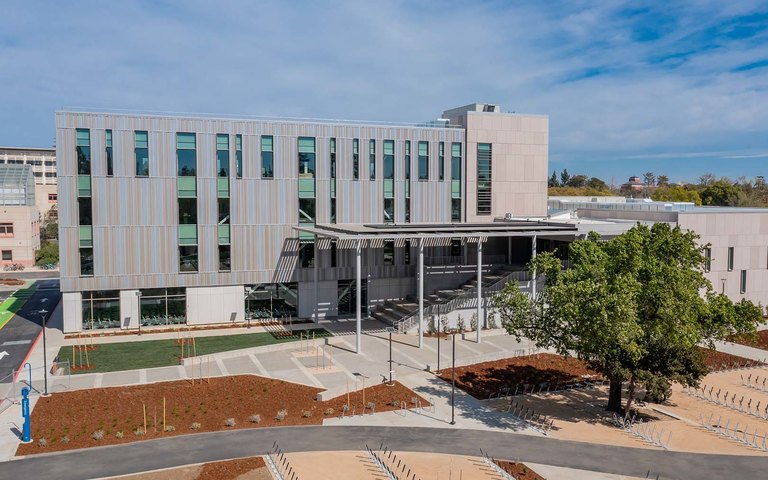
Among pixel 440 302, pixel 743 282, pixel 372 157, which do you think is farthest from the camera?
pixel 743 282

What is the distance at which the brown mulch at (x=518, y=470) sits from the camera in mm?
21531

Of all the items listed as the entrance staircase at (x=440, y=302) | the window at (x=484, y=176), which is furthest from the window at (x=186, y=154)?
the window at (x=484, y=176)

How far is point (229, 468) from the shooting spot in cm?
2203

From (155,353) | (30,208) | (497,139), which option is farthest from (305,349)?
(30,208)

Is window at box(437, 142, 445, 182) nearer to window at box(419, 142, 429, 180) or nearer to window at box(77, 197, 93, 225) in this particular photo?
window at box(419, 142, 429, 180)

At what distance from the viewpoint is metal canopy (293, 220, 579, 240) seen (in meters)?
39.3

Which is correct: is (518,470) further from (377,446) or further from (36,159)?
(36,159)

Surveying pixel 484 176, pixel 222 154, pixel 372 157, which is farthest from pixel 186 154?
pixel 484 176

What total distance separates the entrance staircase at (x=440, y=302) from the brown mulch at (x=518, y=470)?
19.3 metres

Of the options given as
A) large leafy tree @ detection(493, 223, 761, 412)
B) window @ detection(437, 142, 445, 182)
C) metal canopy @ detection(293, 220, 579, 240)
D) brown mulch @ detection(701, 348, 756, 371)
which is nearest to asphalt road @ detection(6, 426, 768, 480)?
large leafy tree @ detection(493, 223, 761, 412)

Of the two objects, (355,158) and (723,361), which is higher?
(355,158)

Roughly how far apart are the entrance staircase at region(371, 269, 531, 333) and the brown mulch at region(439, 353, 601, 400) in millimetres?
7447

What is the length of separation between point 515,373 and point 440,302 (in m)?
11.7

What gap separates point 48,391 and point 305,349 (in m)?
14.2
